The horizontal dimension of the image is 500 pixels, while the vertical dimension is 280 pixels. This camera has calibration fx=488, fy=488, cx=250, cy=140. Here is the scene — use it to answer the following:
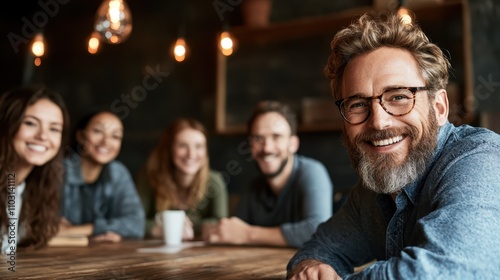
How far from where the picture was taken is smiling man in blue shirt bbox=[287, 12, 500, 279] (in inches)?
33.1

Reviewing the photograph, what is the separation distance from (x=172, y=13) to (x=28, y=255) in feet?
10.6

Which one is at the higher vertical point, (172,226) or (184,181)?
(184,181)

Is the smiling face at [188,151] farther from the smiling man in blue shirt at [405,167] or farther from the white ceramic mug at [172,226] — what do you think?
the smiling man in blue shirt at [405,167]

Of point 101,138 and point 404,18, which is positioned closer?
point 404,18

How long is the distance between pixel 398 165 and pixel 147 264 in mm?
698

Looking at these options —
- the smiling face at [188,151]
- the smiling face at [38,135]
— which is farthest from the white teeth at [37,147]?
the smiling face at [188,151]

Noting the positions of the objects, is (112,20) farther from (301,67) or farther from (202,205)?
(301,67)

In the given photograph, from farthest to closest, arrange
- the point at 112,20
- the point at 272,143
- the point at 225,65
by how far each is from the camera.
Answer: the point at 225,65
the point at 272,143
the point at 112,20

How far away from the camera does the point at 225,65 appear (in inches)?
155

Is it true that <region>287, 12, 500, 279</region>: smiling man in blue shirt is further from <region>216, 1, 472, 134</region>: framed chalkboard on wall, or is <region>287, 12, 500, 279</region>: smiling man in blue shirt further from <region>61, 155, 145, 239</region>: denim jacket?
<region>216, 1, 472, 134</region>: framed chalkboard on wall

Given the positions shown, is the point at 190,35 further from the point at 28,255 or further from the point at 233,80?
the point at 28,255

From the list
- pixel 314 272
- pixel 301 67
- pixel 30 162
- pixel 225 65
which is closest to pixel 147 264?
pixel 314 272

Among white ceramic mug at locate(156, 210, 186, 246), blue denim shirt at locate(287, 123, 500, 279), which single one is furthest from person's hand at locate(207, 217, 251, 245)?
blue denim shirt at locate(287, 123, 500, 279)

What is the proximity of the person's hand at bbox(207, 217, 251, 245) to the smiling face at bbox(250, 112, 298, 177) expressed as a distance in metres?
0.50
